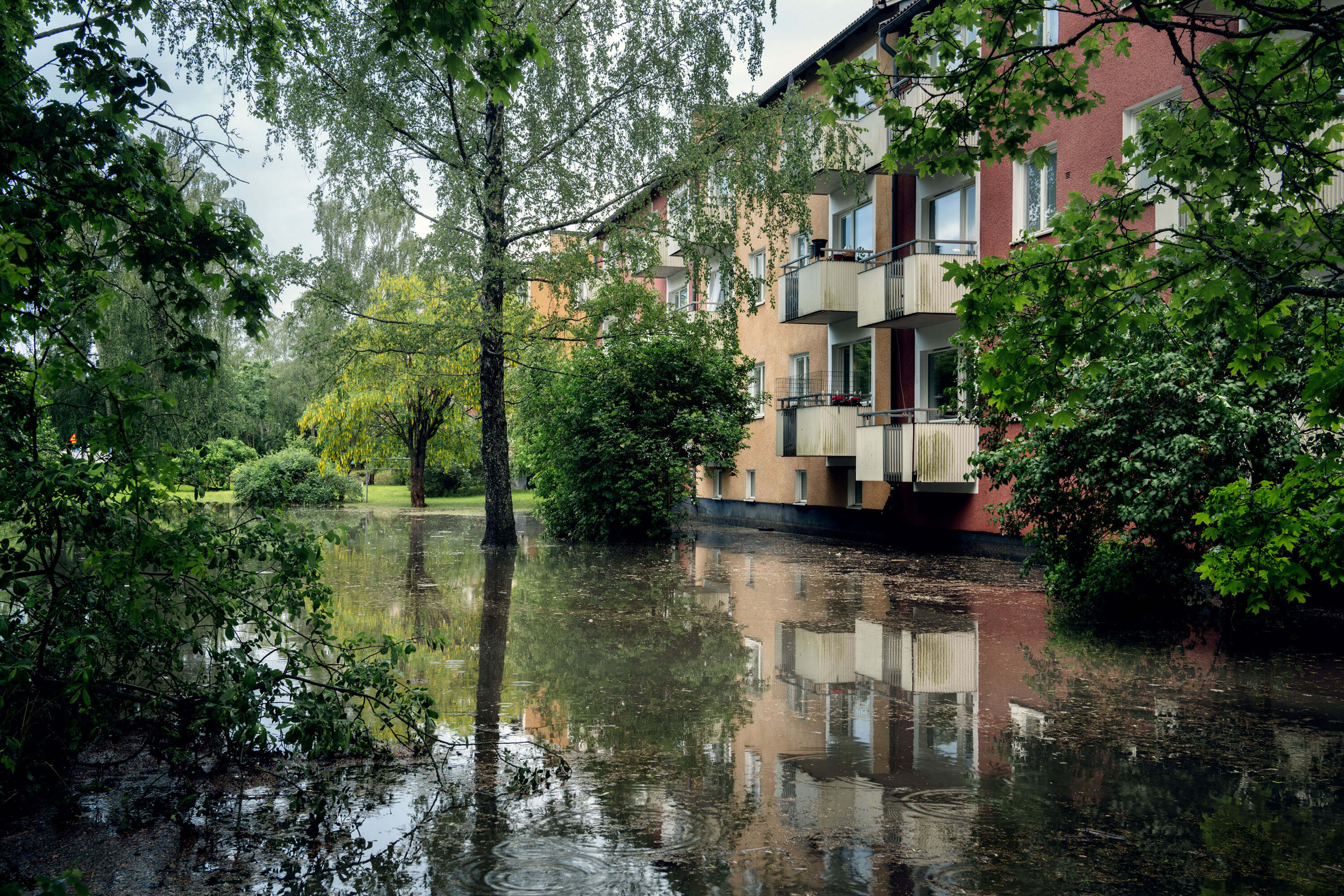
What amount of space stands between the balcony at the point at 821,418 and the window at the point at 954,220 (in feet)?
14.1

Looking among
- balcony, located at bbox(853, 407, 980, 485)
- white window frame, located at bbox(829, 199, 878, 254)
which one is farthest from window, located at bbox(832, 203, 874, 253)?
balcony, located at bbox(853, 407, 980, 485)

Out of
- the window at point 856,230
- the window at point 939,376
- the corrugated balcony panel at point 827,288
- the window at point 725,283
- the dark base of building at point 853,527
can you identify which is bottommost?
the dark base of building at point 853,527

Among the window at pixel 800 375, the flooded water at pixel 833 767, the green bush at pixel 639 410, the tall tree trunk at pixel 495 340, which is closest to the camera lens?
the flooded water at pixel 833 767

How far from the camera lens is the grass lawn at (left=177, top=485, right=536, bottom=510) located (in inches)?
1646

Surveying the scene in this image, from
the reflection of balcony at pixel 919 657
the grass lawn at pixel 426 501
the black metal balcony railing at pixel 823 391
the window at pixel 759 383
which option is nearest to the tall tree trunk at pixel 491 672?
the reflection of balcony at pixel 919 657

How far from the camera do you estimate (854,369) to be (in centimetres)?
2598

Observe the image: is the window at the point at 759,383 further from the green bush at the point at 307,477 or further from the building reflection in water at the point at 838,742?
the building reflection in water at the point at 838,742

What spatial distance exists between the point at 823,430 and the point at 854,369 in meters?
2.80

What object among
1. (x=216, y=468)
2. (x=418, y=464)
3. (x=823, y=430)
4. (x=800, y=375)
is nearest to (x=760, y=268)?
(x=800, y=375)

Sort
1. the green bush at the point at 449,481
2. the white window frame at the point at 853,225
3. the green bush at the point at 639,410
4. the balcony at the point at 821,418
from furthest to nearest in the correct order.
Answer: the green bush at the point at 449,481 → the white window frame at the point at 853,225 → the balcony at the point at 821,418 → the green bush at the point at 639,410

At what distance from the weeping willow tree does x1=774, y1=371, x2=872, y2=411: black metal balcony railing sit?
4824 mm

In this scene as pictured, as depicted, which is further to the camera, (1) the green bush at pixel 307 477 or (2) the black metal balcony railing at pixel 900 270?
(1) the green bush at pixel 307 477

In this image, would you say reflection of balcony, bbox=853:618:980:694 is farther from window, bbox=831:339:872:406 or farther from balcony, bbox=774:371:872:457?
window, bbox=831:339:872:406

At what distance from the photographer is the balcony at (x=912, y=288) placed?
2028 cm
